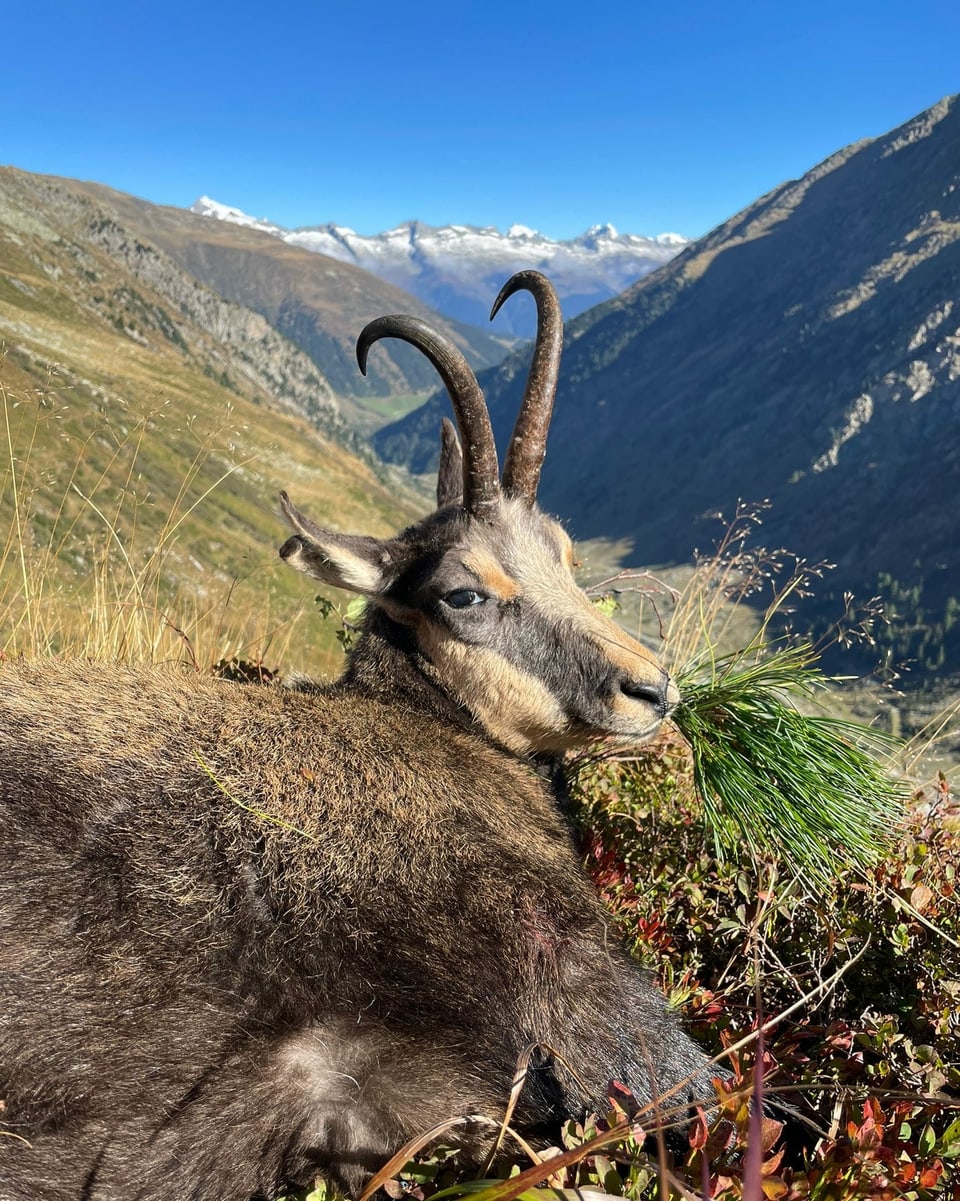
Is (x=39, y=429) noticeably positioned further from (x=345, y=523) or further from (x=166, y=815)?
(x=345, y=523)

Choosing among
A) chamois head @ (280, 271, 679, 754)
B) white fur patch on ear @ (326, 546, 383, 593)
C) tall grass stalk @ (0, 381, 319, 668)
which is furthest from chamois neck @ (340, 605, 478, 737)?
tall grass stalk @ (0, 381, 319, 668)

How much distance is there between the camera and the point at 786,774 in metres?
5.53

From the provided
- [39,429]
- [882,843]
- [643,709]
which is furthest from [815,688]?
[39,429]

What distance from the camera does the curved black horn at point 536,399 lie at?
21.7 feet

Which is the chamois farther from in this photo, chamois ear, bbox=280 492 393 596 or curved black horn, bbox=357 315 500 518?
curved black horn, bbox=357 315 500 518

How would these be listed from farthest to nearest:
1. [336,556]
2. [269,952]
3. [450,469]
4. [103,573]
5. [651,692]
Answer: [103,573]
[450,469]
[336,556]
[651,692]
[269,952]

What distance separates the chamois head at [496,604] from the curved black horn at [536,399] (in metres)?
0.02

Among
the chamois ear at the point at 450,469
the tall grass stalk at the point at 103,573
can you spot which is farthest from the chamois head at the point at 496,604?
the tall grass stalk at the point at 103,573

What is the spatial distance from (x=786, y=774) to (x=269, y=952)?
11.1 feet

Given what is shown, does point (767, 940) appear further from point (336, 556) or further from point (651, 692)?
point (336, 556)

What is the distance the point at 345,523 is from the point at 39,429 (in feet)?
447

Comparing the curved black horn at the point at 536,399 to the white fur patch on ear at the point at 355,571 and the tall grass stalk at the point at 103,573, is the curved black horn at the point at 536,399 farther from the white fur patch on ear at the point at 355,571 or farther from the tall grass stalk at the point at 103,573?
the tall grass stalk at the point at 103,573

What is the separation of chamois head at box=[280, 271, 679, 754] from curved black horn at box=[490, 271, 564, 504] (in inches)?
0.7

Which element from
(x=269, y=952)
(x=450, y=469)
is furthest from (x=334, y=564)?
(x=269, y=952)
